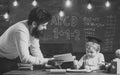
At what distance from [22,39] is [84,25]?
2.76 metres

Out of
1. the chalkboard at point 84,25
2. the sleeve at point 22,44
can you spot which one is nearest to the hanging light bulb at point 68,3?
the chalkboard at point 84,25

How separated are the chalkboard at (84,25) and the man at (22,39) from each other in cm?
218

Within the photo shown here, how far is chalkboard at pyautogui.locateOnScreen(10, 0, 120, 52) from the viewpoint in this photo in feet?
19.6

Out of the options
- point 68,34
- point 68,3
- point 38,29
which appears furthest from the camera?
point 68,34

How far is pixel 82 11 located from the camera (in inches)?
238

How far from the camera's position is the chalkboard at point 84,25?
5.98 m

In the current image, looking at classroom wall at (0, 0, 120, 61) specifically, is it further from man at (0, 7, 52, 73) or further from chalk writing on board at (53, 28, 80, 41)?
man at (0, 7, 52, 73)

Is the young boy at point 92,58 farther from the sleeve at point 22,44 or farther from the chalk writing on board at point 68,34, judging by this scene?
the chalk writing on board at point 68,34

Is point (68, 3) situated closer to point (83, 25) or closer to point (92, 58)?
point (83, 25)

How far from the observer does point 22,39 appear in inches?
136

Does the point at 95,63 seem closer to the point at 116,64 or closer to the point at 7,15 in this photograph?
the point at 116,64

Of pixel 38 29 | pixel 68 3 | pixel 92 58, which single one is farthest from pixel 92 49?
pixel 68 3

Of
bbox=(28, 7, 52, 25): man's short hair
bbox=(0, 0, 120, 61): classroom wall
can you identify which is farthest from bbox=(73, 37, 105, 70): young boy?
bbox=(0, 0, 120, 61): classroom wall

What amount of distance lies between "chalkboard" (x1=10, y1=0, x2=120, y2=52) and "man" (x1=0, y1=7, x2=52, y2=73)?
218 cm
